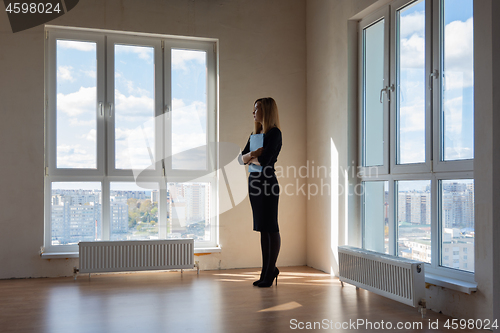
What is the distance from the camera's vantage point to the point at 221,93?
15.3ft

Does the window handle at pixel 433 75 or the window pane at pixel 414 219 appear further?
the window pane at pixel 414 219

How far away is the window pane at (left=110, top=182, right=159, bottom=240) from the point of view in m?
4.45

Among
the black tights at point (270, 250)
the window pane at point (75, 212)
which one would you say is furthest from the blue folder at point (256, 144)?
the window pane at point (75, 212)

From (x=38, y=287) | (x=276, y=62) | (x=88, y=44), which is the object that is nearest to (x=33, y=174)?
(x=38, y=287)

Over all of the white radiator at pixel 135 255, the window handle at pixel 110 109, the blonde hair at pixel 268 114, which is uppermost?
the window handle at pixel 110 109

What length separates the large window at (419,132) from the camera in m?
2.96

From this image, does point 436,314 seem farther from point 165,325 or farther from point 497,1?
point 497,1

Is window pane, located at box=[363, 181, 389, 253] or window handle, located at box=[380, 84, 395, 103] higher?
window handle, located at box=[380, 84, 395, 103]

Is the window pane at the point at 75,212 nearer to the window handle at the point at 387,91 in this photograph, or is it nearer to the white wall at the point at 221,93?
the white wall at the point at 221,93

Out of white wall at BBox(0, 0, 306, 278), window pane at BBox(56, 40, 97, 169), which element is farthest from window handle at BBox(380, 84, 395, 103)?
window pane at BBox(56, 40, 97, 169)

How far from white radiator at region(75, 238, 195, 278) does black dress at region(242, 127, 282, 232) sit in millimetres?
1010

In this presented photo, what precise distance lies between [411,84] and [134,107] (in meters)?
2.74

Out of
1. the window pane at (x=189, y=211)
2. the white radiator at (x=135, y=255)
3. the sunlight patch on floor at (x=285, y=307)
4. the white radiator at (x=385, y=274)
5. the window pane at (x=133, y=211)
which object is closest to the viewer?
the white radiator at (x=385, y=274)

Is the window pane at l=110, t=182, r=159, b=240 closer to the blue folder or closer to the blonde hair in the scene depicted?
the blue folder
